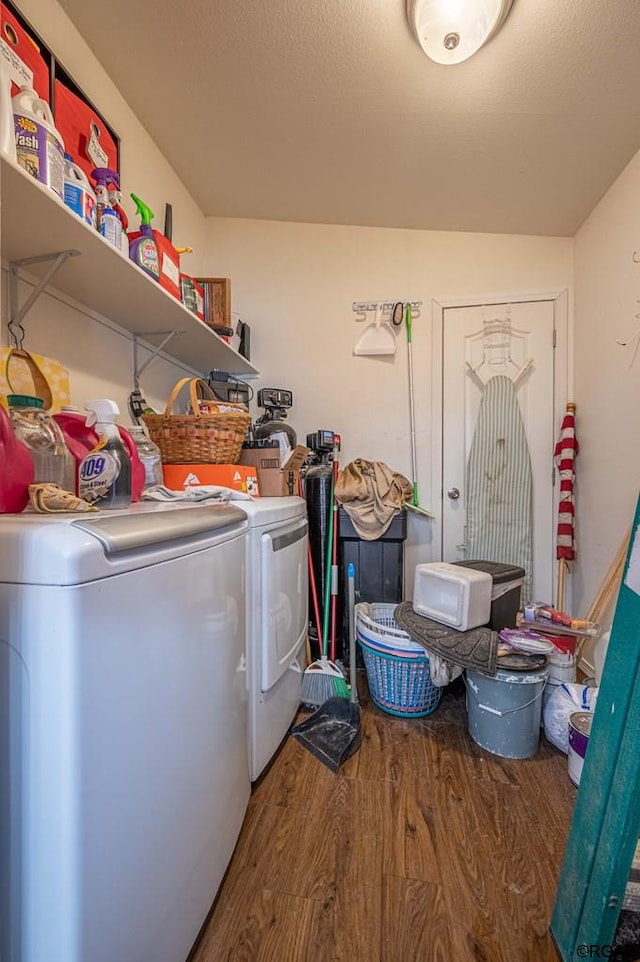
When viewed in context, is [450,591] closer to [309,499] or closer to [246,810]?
A: [309,499]

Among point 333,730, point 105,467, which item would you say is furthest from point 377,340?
point 333,730

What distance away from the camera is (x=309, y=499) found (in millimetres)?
2121

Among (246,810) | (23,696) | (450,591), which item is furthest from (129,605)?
(450,591)

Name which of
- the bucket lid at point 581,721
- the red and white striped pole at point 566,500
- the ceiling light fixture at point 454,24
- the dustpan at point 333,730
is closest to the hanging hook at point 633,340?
the red and white striped pole at point 566,500

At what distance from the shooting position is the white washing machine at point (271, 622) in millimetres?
1186

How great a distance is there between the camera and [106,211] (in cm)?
114

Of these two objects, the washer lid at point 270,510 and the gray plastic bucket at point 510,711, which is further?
the gray plastic bucket at point 510,711

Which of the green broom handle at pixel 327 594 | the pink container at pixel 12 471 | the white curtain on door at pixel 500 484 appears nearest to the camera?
the pink container at pixel 12 471

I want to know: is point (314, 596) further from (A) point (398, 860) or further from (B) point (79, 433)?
(B) point (79, 433)

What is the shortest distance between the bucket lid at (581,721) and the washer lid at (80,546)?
1.45m

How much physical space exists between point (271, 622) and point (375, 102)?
2.05 metres

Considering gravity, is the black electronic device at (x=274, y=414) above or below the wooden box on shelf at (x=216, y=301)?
below

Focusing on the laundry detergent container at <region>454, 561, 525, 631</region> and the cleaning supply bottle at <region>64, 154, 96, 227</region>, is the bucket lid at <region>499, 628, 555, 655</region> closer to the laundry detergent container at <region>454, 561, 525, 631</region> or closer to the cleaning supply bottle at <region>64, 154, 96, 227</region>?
the laundry detergent container at <region>454, 561, 525, 631</region>

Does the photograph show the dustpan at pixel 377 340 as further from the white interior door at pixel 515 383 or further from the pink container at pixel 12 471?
the pink container at pixel 12 471
